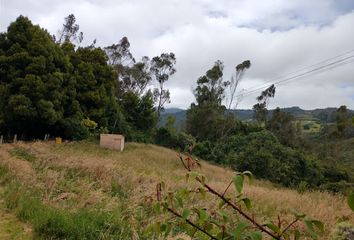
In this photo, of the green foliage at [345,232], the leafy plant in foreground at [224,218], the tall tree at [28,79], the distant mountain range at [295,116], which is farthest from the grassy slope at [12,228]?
the tall tree at [28,79]

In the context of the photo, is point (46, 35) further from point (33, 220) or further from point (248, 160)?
point (33, 220)

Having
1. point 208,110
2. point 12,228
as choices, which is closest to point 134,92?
point 208,110

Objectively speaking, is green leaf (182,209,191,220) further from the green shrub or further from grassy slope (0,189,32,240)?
the green shrub

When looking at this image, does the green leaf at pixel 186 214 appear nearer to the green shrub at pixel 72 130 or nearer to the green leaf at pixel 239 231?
the green leaf at pixel 239 231

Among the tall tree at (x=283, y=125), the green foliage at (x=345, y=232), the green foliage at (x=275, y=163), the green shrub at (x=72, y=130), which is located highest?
the tall tree at (x=283, y=125)

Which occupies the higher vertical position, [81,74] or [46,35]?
[46,35]

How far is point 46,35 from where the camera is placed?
2634 centimetres

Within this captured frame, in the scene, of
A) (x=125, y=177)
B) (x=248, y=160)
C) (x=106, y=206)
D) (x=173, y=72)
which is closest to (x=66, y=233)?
(x=106, y=206)

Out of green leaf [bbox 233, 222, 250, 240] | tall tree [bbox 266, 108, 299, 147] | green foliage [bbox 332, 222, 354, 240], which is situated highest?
tall tree [bbox 266, 108, 299, 147]

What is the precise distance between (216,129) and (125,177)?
34459 millimetres

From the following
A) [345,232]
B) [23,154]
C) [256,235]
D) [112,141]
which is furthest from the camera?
[112,141]

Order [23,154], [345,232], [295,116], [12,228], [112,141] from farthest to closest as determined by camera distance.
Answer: [295,116]
[112,141]
[23,154]
[12,228]
[345,232]

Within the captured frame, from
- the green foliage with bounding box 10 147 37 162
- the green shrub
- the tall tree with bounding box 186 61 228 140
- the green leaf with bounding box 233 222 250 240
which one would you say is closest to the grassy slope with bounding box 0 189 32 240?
the green leaf with bounding box 233 222 250 240

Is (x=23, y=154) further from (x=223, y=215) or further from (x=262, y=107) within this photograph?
(x=262, y=107)
